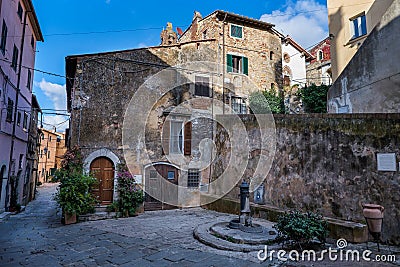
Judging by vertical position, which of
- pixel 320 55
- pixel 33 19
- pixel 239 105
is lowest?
pixel 239 105

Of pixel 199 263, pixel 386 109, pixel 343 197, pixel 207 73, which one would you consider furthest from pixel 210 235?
pixel 207 73

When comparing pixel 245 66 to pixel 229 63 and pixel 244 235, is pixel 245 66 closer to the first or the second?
pixel 229 63

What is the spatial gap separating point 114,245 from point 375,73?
911 centimetres

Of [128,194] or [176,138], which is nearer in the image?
[128,194]

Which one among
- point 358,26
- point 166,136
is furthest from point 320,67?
point 166,136

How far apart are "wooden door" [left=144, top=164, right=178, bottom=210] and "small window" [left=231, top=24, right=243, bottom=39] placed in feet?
27.6

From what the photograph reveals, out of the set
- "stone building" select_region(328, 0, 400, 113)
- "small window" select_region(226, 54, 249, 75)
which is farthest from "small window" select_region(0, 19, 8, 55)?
"stone building" select_region(328, 0, 400, 113)

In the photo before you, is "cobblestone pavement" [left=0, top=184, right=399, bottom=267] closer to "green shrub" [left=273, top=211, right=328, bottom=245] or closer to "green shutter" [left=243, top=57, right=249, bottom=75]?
"green shrub" [left=273, top=211, right=328, bottom=245]

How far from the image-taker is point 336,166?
6.87 meters

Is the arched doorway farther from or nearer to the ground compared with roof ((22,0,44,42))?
nearer to the ground

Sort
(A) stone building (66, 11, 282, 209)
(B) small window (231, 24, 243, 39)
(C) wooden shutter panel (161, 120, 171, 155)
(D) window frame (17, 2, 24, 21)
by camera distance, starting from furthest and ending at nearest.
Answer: (B) small window (231, 24, 243, 39) < (D) window frame (17, 2, 24, 21) < (C) wooden shutter panel (161, 120, 171, 155) < (A) stone building (66, 11, 282, 209)

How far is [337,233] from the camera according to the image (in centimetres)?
620

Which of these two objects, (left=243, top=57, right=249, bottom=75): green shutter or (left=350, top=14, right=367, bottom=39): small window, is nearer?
(left=350, top=14, right=367, bottom=39): small window

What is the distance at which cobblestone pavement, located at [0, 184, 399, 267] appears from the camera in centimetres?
510
